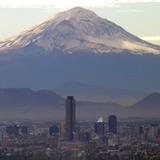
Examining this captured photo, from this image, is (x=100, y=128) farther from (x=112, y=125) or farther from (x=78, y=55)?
(x=78, y=55)

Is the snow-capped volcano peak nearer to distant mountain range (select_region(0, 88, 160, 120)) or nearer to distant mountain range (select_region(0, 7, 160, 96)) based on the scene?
distant mountain range (select_region(0, 7, 160, 96))

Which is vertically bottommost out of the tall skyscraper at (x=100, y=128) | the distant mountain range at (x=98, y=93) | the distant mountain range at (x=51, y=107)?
the tall skyscraper at (x=100, y=128)

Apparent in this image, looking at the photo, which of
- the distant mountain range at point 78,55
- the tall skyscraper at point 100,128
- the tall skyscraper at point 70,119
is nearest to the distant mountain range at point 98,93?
the distant mountain range at point 78,55

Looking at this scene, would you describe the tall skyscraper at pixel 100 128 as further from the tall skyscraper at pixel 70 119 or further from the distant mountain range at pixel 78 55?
the distant mountain range at pixel 78 55

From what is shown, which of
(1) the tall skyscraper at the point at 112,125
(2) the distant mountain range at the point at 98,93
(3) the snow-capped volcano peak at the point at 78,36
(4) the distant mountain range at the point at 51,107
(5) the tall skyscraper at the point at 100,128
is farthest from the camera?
(3) the snow-capped volcano peak at the point at 78,36

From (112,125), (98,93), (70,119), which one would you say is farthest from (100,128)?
(98,93)

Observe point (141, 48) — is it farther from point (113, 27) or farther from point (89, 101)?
point (89, 101)

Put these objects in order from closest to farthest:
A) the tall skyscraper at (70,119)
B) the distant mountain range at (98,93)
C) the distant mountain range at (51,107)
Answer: the tall skyscraper at (70,119) < the distant mountain range at (51,107) < the distant mountain range at (98,93)
